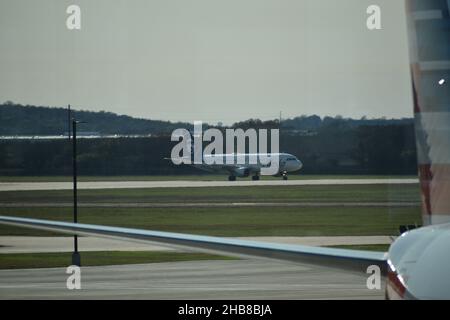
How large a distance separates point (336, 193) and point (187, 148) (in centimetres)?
679

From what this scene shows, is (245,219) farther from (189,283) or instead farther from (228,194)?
(189,283)

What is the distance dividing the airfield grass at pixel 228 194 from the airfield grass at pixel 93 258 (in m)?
5.26

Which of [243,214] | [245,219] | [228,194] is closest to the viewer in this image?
[245,219]

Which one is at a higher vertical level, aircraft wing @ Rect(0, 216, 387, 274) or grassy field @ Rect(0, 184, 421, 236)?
aircraft wing @ Rect(0, 216, 387, 274)

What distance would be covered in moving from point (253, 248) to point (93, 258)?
20381mm

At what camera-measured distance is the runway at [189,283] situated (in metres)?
18.5

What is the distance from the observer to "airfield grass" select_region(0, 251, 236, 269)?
2669 centimetres

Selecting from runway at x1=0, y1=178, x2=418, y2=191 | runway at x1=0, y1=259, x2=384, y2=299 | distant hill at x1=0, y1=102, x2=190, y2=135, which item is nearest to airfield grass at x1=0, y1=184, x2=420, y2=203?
runway at x1=0, y1=178, x2=418, y2=191

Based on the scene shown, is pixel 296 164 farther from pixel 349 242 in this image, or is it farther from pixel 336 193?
pixel 349 242

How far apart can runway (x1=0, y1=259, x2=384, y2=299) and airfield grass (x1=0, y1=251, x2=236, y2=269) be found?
1.14 metres

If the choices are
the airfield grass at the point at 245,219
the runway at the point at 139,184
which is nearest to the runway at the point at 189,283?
the runway at the point at 139,184

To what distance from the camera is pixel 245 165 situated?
190 ft

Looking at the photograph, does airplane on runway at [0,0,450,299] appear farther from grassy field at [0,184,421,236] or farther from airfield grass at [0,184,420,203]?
airfield grass at [0,184,420,203]

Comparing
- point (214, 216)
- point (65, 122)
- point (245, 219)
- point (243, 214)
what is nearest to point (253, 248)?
point (65, 122)
